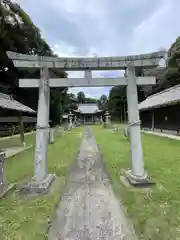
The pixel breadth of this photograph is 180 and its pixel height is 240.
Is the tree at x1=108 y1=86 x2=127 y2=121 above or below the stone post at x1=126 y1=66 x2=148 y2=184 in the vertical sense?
above

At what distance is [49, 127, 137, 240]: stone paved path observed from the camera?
8.45 feet

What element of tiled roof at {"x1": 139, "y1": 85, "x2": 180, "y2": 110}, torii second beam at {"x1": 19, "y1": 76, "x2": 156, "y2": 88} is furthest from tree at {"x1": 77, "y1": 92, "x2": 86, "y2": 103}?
torii second beam at {"x1": 19, "y1": 76, "x2": 156, "y2": 88}

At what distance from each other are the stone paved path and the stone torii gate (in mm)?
786

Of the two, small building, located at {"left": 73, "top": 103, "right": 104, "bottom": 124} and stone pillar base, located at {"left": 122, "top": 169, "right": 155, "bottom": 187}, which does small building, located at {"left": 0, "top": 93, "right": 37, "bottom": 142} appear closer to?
stone pillar base, located at {"left": 122, "top": 169, "right": 155, "bottom": 187}

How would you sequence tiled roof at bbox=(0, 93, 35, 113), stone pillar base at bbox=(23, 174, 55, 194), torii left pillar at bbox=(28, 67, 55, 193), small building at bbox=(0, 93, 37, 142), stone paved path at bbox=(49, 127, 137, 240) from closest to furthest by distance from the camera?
stone paved path at bbox=(49, 127, 137, 240), stone pillar base at bbox=(23, 174, 55, 194), torii left pillar at bbox=(28, 67, 55, 193), tiled roof at bbox=(0, 93, 35, 113), small building at bbox=(0, 93, 37, 142)

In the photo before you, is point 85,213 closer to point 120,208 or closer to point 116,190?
point 120,208

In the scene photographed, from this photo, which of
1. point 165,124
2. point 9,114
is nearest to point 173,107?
point 165,124

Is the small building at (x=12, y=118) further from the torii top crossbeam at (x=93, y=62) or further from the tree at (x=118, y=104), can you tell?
the tree at (x=118, y=104)

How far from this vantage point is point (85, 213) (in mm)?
3166

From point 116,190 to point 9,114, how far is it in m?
13.2

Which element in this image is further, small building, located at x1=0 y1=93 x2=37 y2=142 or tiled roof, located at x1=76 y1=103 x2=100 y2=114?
tiled roof, located at x1=76 y1=103 x2=100 y2=114

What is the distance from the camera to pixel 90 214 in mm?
3123

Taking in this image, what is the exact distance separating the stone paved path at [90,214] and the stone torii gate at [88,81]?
2.58 feet

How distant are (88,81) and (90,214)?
2.95m
